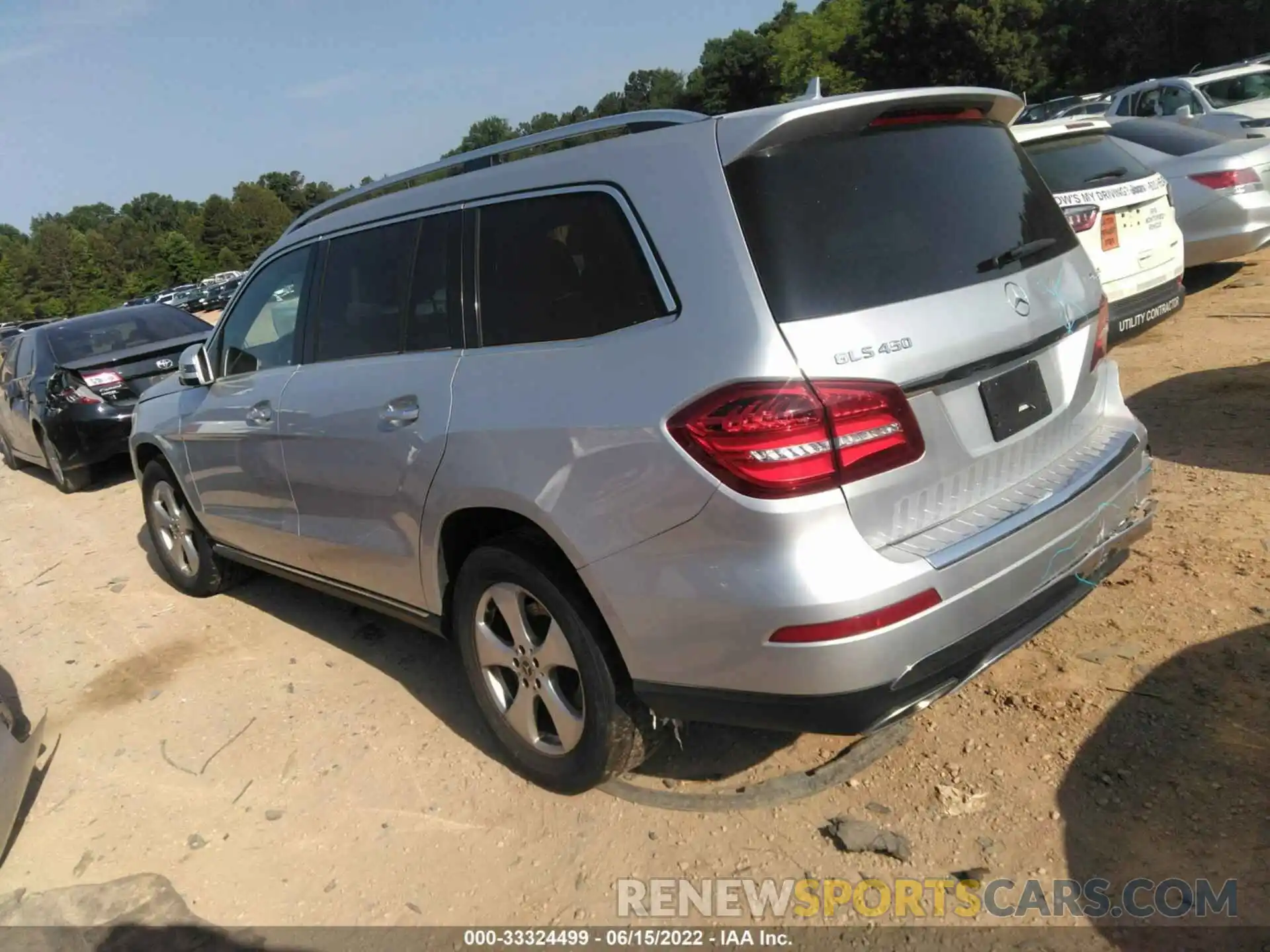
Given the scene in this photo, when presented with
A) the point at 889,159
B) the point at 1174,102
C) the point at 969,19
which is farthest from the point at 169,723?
the point at 969,19

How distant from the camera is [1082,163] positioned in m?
6.80

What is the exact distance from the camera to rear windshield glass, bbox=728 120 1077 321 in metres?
2.38

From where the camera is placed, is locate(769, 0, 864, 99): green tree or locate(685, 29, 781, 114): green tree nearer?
locate(769, 0, 864, 99): green tree

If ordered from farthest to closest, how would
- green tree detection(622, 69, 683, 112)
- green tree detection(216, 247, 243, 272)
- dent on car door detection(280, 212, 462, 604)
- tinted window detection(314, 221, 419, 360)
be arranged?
green tree detection(622, 69, 683, 112) → green tree detection(216, 247, 243, 272) → tinted window detection(314, 221, 419, 360) → dent on car door detection(280, 212, 462, 604)

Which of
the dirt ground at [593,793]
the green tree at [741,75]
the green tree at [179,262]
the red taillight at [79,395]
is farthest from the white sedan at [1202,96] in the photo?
the green tree at [179,262]

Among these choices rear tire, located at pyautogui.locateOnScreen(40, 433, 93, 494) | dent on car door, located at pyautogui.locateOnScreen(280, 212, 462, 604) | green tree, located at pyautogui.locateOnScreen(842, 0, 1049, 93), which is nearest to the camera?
dent on car door, located at pyautogui.locateOnScreen(280, 212, 462, 604)

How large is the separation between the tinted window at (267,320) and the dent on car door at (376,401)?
23 cm

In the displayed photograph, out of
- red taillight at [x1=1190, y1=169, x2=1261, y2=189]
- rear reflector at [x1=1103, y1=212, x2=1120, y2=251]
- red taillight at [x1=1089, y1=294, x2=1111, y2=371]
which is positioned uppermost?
red taillight at [x1=1089, y1=294, x2=1111, y2=371]

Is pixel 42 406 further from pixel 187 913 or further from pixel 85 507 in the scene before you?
pixel 187 913

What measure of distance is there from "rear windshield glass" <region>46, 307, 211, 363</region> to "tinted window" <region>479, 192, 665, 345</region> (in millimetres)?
7295

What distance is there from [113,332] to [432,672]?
6928 mm

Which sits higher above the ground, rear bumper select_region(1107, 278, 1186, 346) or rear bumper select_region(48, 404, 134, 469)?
rear bumper select_region(48, 404, 134, 469)

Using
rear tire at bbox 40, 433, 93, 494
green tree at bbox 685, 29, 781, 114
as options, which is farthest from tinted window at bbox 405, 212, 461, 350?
green tree at bbox 685, 29, 781, 114

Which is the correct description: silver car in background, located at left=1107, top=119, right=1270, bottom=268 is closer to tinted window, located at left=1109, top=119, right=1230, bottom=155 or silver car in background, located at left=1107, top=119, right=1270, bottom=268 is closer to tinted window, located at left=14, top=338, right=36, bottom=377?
tinted window, located at left=1109, top=119, right=1230, bottom=155
